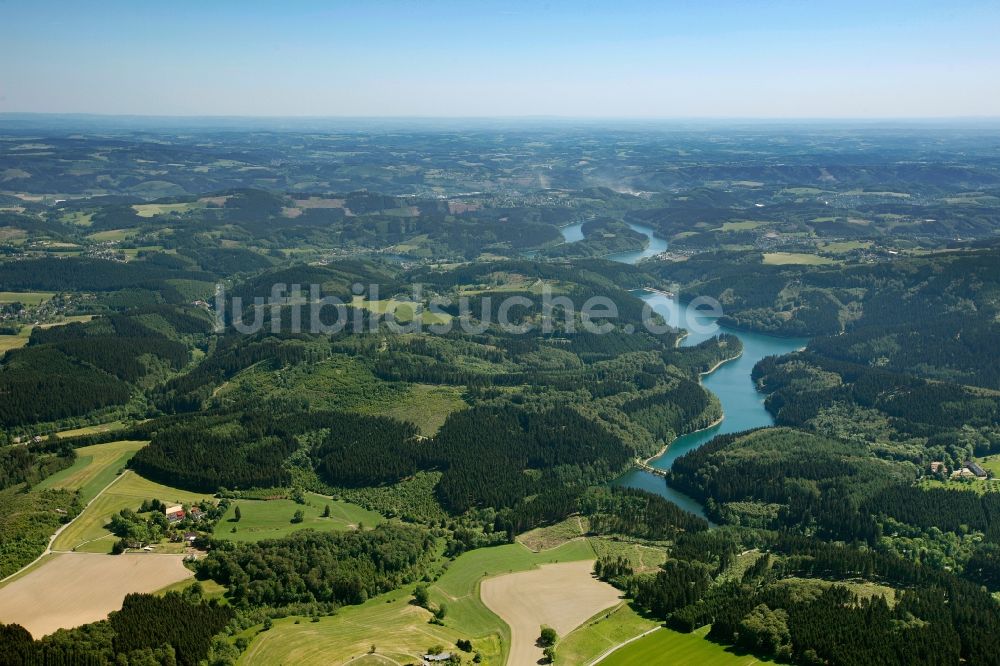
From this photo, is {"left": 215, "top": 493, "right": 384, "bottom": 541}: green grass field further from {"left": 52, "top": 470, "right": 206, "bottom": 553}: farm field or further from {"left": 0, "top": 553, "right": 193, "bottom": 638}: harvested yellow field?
{"left": 0, "top": 553, "right": 193, "bottom": 638}: harvested yellow field

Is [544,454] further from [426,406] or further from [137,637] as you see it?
[137,637]

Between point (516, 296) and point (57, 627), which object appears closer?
point (57, 627)

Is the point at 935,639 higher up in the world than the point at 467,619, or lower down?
higher up

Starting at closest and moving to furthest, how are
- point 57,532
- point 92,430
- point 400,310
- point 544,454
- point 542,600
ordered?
point 542,600 → point 57,532 → point 544,454 → point 92,430 → point 400,310

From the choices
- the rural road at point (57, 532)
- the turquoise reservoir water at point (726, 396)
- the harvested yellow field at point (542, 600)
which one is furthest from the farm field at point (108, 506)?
the turquoise reservoir water at point (726, 396)

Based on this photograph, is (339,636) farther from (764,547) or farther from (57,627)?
(764,547)

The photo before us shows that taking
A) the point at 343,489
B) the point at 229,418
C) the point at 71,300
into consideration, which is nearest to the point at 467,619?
the point at 343,489

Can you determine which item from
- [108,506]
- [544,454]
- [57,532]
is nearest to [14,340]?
[108,506]
